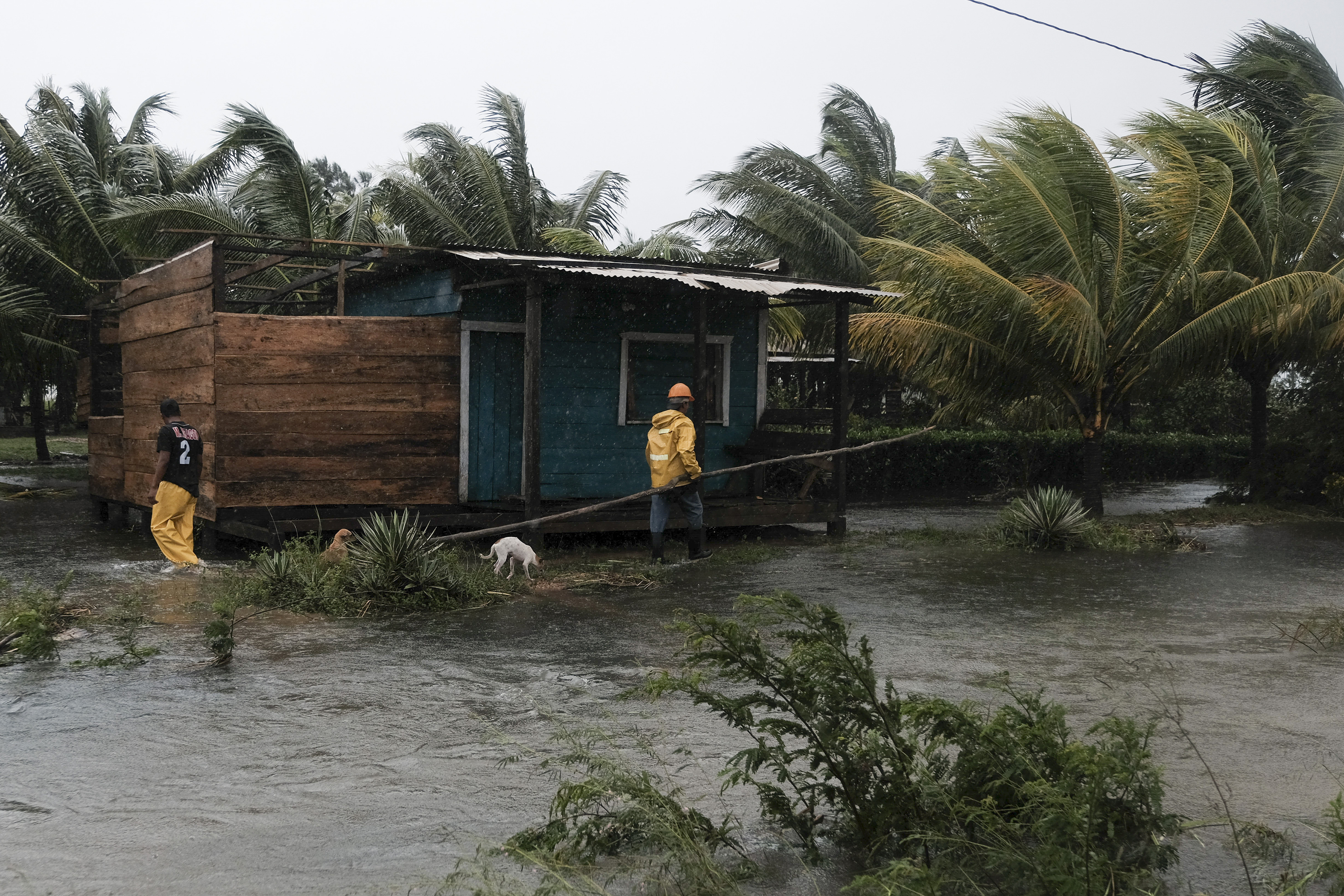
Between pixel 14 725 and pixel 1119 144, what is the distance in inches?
587

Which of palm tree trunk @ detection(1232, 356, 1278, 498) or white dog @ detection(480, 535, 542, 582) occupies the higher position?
palm tree trunk @ detection(1232, 356, 1278, 498)

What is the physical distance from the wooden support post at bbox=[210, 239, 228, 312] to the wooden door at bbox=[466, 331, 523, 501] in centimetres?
266

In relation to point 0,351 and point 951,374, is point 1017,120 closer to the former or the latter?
point 951,374

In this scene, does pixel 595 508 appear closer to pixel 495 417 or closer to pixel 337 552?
pixel 337 552

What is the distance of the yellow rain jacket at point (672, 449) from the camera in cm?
1173

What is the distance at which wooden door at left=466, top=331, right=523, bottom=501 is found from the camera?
13.2 meters

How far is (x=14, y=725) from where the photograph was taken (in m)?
5.74

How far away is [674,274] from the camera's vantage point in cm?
1270

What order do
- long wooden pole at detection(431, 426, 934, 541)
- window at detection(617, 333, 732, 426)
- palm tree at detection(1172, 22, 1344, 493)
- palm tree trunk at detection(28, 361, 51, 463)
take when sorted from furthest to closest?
palm tree trunk at detection(28, 361, 51, 463) → palm tree at detection(1172, 22, 1344, 493) → window at detection(617, 333, 732, 426) → long wooden pole at detection(431, 426, 934, 541)

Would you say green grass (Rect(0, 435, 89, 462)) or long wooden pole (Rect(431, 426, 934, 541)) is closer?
long wooden pole (Rect(431, 426, 934, 541))

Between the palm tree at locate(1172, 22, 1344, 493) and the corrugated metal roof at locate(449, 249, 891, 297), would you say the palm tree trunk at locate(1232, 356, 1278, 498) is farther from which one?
the corrugated metal roof at locate(449, 249, 891, 297)

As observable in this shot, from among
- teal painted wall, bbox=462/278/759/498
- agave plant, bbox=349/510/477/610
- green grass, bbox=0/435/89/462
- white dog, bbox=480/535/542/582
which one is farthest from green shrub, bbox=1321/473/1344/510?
green grass, bbox=0/435/89/462

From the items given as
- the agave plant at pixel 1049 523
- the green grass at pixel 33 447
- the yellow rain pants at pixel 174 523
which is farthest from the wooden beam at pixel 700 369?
the green grass at pixel 33 447

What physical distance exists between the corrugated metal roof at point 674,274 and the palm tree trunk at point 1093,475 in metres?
4.11
